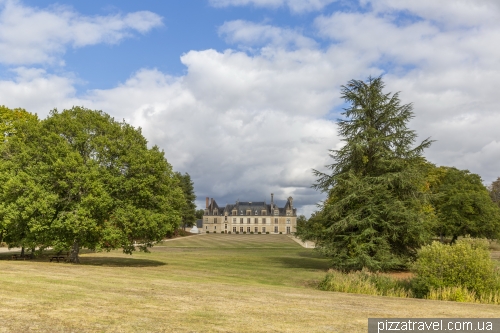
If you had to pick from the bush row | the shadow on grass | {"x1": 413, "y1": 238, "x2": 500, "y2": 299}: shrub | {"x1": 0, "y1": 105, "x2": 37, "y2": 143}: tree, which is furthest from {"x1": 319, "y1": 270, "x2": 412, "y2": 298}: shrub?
{"x1": 0, "y1": 105, "x2": 37, "y2": 143}: tree

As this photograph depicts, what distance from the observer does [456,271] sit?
20.0 meters

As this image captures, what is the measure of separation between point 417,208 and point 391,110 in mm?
8276

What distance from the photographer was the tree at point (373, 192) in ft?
97.2

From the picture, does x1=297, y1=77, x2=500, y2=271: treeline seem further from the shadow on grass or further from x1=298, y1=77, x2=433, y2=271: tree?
the shadow on grass

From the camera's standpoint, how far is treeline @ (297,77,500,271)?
29.6m

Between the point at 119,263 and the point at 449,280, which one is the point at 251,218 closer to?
the point at 119,263

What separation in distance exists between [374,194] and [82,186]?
2155cm

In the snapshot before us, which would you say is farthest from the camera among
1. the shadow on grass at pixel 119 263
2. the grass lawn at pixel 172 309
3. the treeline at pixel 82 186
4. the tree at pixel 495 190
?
the tree at pixel 495 190

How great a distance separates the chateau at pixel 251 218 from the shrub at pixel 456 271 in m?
123

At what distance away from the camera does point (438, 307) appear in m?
14.8

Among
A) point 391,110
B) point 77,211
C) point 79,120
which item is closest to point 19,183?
point 77,211

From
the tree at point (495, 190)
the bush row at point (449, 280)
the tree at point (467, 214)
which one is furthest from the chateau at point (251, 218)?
the bush row at point (449, 280)

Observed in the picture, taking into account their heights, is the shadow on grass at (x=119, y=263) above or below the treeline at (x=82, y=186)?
below

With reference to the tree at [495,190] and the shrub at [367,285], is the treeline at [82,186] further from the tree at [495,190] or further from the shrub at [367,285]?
the tree at [495,190]
